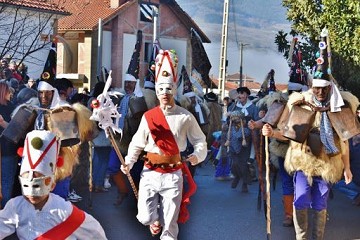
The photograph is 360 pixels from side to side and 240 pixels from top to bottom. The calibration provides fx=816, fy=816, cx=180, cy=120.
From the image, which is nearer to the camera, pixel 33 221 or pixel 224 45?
pixel 33 221

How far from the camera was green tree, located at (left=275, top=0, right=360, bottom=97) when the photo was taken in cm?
1571

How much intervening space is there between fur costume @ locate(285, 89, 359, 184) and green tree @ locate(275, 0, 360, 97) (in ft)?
23.5

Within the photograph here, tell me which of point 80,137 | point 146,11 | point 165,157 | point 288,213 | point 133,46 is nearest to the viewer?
point 165,157

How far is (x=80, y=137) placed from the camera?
870 centimetres

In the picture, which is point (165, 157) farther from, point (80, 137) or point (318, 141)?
point (318, 141)

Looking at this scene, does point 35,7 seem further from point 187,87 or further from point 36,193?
point 36,193

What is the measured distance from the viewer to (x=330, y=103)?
8203 millimetres

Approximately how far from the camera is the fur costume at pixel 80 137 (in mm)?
8344

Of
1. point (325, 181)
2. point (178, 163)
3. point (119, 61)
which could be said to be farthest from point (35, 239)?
point (119, 61)

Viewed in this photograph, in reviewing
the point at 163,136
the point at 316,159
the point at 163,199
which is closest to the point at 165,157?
the point at 163,136

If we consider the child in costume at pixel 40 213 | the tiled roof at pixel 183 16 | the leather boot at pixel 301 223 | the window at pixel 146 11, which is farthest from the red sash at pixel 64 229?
the tiled roof at pixel 183 16

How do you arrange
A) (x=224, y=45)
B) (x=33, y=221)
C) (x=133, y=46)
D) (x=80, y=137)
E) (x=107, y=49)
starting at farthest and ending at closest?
(x=133, y=46) < (x=107, y=49) < (x=224, y=45) < (x=80, y=137) < (x=33, y=221)

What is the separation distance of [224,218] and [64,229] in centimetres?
566

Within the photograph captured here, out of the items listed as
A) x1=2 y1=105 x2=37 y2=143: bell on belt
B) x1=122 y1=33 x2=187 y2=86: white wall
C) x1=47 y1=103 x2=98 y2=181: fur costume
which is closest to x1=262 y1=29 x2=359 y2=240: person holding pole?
x1=47 y1=103 x2=98 y2=181: fur costume
